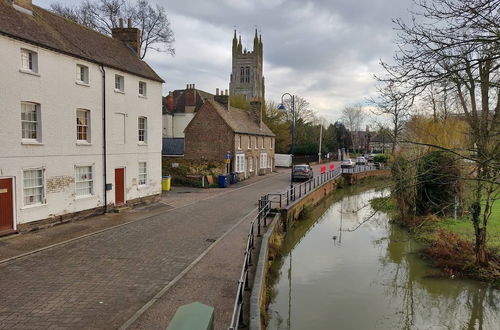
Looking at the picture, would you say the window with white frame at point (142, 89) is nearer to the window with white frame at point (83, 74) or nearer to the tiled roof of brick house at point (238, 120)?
the window with white frame at point (83, 74)

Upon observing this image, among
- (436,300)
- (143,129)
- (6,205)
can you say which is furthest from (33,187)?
(436,300)

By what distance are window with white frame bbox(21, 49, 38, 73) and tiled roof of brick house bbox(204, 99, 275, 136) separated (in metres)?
20.0

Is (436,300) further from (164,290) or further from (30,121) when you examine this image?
(30,121)

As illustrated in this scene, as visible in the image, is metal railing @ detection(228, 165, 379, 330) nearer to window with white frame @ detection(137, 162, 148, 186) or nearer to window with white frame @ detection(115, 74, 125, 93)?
window with white frame @ detection(137, 162, 148, 186)

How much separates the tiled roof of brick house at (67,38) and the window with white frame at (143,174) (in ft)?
16.5

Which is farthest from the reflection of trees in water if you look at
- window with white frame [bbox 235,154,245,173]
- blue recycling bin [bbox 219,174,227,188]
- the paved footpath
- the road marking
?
window with white frame [bbox 235,154,245,173]

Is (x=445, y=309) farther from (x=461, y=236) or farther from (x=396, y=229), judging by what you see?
(x=396, y=229)

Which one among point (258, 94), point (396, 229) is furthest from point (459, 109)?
point (258, 94)

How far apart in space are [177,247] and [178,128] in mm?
34568

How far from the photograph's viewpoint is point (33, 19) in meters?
15.9

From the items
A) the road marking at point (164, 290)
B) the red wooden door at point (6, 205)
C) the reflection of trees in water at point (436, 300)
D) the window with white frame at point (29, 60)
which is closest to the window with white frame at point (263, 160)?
the reflection of trees in water at point (436, 300)

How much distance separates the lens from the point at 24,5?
15805 millimetres

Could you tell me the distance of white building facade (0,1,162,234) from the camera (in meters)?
13.7

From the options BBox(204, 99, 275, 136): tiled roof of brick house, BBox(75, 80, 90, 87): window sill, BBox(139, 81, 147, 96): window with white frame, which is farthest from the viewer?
BBox(204, 99, 275, 136): tiled roof of brick house
